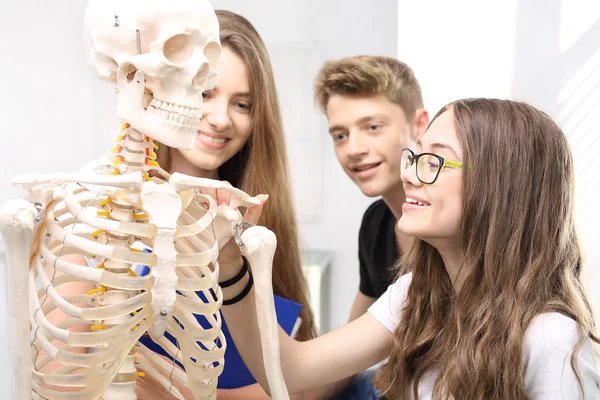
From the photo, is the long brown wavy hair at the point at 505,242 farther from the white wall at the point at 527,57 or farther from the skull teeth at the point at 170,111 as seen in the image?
the white wall at the point at 527,57

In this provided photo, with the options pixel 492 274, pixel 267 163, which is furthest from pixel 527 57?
pixel 492 274

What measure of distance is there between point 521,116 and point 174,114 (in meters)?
0.67

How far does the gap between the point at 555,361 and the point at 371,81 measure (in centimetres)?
95

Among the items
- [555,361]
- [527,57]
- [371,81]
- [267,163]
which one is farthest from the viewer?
[527,57]

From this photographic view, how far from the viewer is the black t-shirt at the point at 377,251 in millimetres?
1967

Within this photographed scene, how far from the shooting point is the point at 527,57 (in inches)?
90.7

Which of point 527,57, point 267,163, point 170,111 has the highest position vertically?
point 170,111

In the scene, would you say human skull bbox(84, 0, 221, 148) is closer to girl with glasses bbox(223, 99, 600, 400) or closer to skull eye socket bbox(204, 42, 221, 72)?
skull eye socket bbox(204, 42, 221, 72)

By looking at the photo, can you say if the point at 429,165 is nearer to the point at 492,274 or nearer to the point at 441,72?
the point at 492,274

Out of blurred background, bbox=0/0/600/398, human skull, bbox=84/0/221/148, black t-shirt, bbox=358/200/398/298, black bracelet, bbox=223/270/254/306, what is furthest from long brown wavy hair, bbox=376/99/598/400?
blurred background, bbox=0/0/600/398

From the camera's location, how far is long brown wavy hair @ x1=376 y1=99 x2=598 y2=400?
3.88 ft

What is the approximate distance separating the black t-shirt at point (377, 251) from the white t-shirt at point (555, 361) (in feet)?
2.49

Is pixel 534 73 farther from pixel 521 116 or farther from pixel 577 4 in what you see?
pixel 521 116

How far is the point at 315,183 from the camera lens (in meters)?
3.01
